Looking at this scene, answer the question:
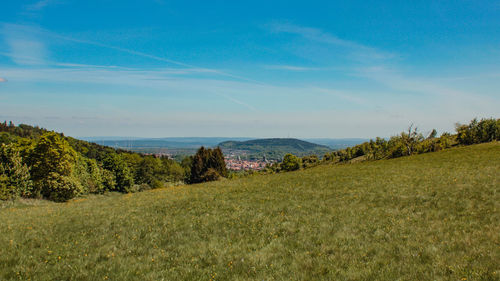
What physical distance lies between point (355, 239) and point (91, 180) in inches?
3559

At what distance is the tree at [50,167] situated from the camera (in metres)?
49.5

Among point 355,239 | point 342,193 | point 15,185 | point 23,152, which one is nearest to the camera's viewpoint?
point 355,239

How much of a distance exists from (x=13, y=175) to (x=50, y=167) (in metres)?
6.01

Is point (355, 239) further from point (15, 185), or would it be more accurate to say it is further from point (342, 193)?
point (15, 185)

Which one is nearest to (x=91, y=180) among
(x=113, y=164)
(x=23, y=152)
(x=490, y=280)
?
(x=113, y=164)

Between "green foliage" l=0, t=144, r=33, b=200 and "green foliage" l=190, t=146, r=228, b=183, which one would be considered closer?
"green foliage" l=0, t=144, r=33, b=200

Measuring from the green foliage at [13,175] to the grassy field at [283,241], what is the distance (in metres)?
32.5

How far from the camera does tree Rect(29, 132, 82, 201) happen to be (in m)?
49.5

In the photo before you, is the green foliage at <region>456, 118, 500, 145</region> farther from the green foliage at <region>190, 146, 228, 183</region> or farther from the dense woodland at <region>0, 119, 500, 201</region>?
the green foliage at <region>190, 146, 228, 183</region>

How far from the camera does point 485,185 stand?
803 inches

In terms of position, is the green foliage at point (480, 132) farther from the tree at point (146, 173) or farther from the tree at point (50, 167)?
the tree at point (146, 173)

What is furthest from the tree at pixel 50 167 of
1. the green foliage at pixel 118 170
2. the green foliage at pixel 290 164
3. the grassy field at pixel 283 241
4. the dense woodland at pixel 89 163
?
the green foliage at pixel 290 164

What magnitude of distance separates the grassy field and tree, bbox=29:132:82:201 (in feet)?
115

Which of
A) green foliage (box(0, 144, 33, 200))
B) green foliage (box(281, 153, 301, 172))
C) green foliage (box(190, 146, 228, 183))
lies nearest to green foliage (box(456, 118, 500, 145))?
green foliage (box(281, 153, 301, 172))
